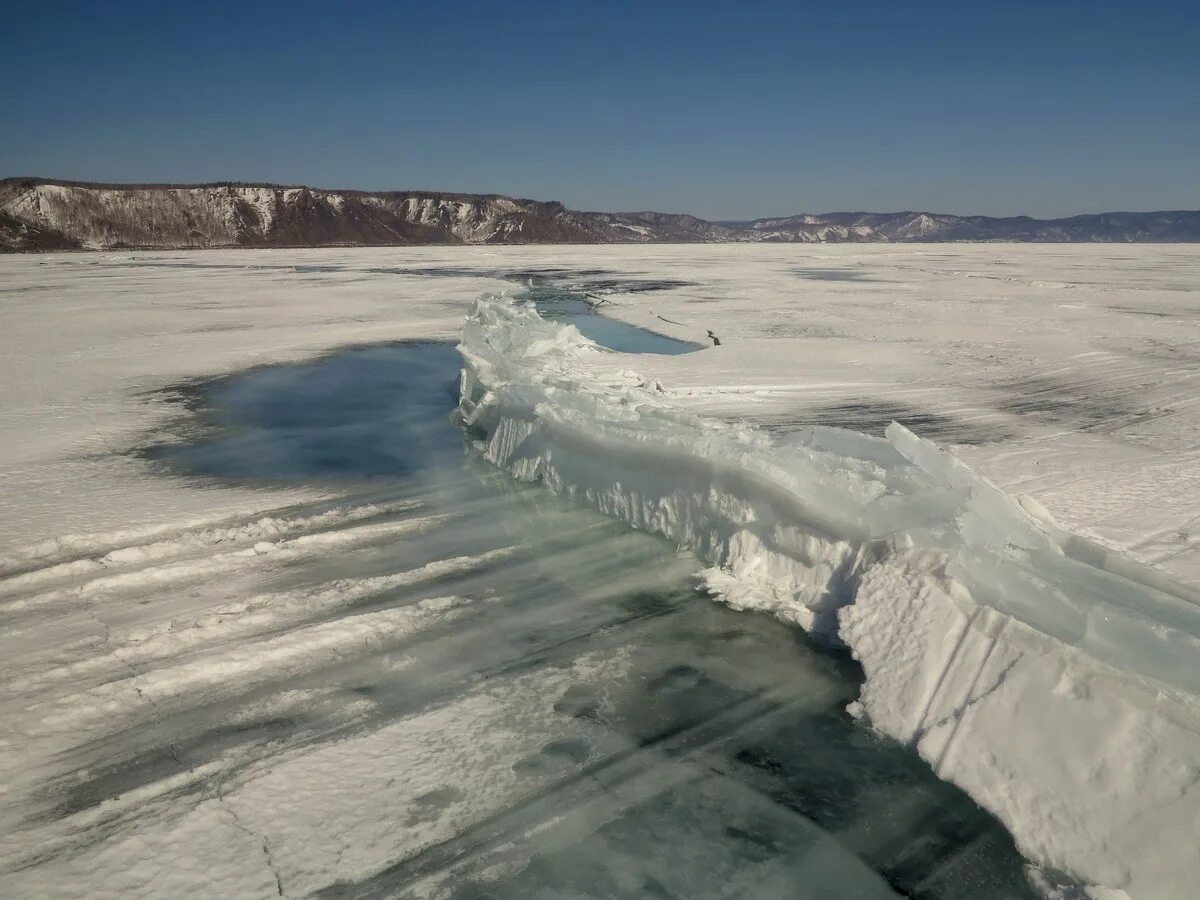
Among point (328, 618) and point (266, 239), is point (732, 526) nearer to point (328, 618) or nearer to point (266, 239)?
point (328, 618)

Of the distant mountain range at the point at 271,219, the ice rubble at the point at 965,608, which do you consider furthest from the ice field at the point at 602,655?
the distant mountain range at the point at 271,219

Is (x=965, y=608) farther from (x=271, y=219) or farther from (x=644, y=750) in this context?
(x=271, y=219)

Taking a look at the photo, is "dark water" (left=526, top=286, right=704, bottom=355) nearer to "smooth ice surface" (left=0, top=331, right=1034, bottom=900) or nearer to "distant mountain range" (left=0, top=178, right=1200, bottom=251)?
"smooth ice surface" (left=0, top=331, right=1034, bottom=900)

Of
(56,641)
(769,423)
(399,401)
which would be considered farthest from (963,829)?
(399,401)

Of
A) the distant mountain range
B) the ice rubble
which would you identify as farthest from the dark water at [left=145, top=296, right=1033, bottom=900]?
the distant mountain range

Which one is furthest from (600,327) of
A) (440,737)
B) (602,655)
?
(440,737)
